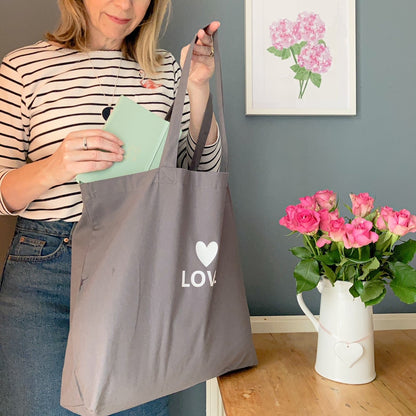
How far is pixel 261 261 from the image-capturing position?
136cm

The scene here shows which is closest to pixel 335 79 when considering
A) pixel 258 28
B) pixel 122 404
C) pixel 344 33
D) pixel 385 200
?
pixel 344 33

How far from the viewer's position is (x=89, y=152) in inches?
32.4

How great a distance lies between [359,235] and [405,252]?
14 centimetres

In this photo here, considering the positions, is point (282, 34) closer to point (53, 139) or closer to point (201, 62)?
point (201, 62)

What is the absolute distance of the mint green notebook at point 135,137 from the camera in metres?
0.84

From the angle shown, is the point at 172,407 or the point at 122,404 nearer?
the point at 122,404

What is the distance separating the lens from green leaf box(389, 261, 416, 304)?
0.89m

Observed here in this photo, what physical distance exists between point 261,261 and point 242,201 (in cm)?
18

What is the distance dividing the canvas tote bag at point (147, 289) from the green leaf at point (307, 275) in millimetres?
167

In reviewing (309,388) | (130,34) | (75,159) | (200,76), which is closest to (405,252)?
(309,388)

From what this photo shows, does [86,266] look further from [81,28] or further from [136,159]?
[81,28]

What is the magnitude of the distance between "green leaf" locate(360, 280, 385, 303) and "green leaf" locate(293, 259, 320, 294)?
0.30ft

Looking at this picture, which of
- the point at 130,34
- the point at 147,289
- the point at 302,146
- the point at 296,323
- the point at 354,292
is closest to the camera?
the point at 147,289

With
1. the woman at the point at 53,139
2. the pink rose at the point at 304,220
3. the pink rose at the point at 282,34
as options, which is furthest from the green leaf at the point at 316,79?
the pink rose at the point at 304,220
